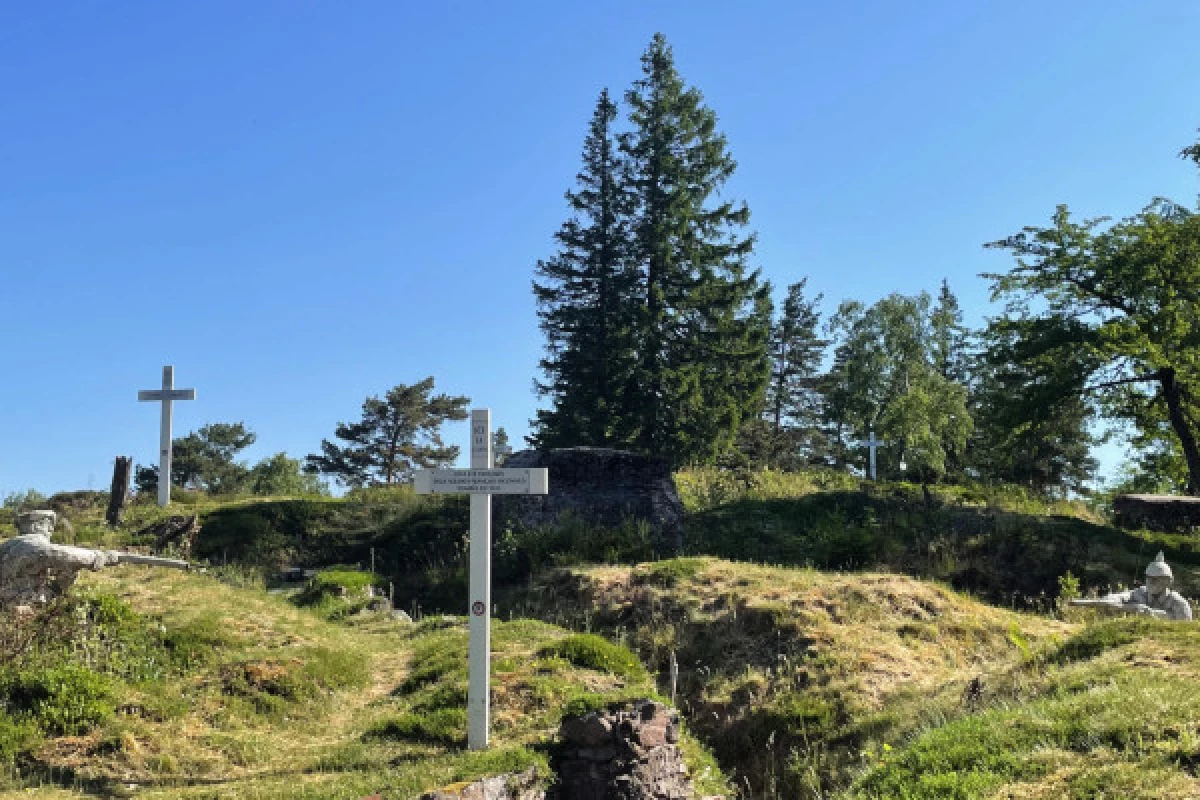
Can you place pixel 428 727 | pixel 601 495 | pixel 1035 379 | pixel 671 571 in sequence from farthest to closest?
1. pixel 1035 379
2. pixel 601 495
3. pixel 671 571
4. pixel 428 727

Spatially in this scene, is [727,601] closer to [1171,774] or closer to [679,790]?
[679,790]

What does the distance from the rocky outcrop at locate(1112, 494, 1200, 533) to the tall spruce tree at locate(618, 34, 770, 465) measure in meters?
11.1

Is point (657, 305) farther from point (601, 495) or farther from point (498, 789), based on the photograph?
point (498, 789)

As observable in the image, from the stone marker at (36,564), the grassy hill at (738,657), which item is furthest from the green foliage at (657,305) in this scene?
the stone marker at (36,564)

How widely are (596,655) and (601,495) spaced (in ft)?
25.8

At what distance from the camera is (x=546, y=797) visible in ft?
23.9

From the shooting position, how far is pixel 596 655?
10.2m

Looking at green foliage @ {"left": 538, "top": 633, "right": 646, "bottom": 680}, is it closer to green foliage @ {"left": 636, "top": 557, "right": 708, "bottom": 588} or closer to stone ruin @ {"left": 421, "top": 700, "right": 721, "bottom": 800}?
stone ruin @ {"left": 421, "top": 700, "right": 721, "bottom": 800}

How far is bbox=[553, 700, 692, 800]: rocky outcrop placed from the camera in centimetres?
754

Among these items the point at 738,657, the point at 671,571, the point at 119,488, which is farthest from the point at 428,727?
the point at 119,488

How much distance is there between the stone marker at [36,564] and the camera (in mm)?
9422

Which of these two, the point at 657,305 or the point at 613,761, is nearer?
the point at 613,761

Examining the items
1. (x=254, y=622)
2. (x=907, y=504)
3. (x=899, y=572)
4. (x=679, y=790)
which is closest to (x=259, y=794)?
(x=679, y=790)

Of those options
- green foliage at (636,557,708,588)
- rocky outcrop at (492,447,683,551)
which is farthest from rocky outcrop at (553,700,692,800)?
rocky outcrop at (492,447,683,551)
